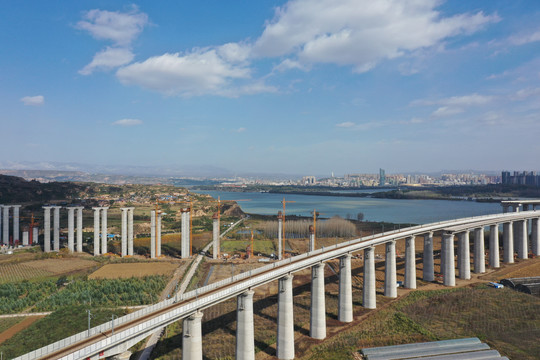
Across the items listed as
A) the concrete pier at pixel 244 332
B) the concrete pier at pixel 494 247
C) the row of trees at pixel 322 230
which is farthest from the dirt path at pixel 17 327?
the concrete pier at pixel 494 247

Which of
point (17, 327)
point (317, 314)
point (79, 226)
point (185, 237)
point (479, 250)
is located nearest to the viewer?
point (317, 314)

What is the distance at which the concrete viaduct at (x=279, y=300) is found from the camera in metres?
18.3

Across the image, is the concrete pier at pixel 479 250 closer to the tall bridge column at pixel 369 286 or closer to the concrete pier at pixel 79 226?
the tall bridge column at pixel 369 286

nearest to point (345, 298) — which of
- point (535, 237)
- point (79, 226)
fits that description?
point (535, 237)

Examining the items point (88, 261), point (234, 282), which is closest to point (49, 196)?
point (88, 261)

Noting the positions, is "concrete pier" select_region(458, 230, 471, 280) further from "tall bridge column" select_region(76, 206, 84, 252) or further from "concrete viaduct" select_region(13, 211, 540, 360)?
"tall bridge column" select_region(76, 206, 84, 252)

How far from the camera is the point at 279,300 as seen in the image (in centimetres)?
2838

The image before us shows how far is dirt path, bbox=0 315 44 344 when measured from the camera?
30391 millimetres

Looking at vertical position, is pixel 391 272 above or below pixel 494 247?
below

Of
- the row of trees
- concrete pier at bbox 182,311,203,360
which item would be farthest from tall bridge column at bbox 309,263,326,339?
the row of trees

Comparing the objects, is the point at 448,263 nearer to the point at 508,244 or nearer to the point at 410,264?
the point at 410,264

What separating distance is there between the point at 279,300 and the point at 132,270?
34.2 m

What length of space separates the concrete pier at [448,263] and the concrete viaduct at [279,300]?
37 millimetres

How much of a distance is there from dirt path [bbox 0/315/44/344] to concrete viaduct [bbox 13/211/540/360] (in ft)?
60.6
